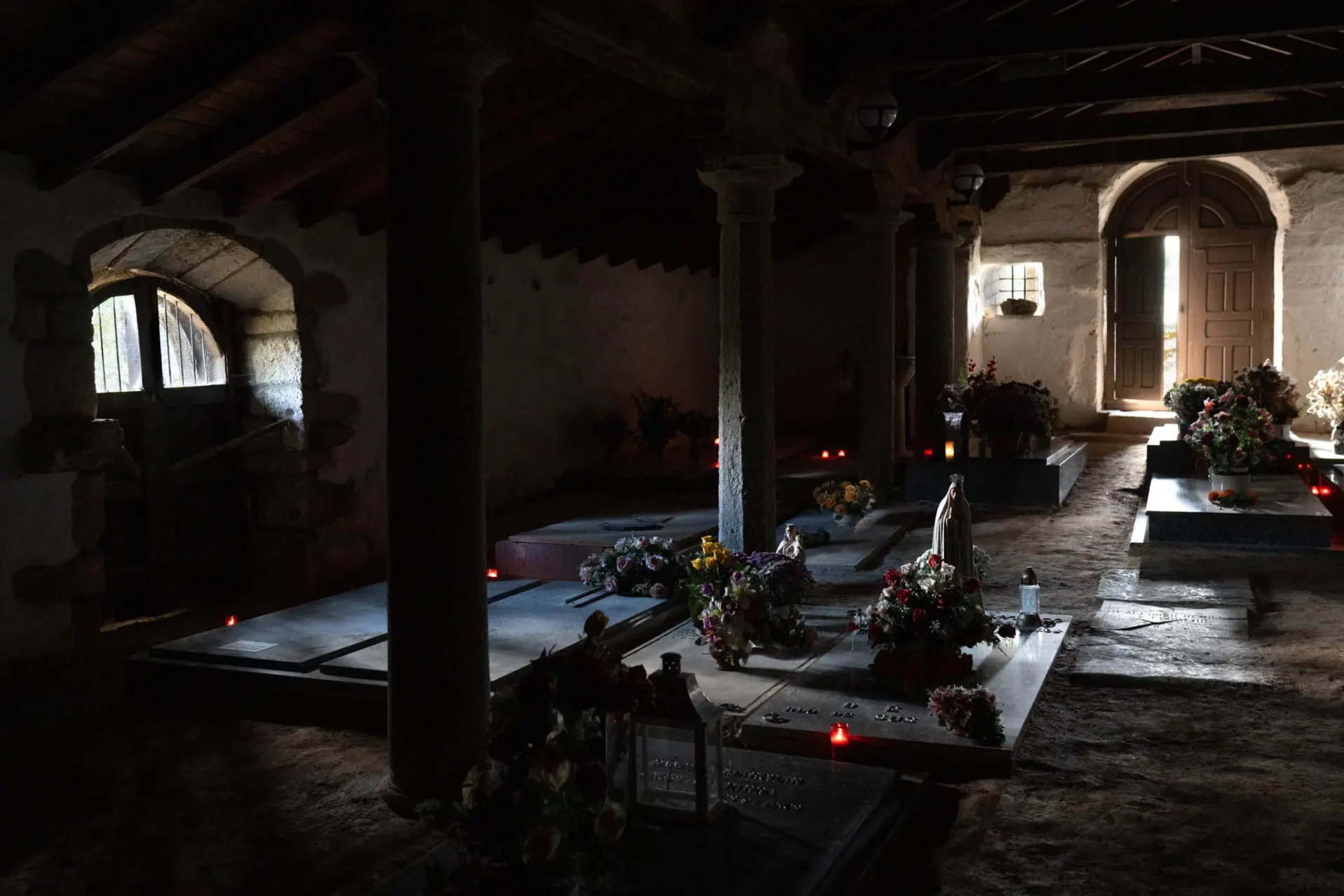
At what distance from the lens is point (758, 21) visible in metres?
7.95

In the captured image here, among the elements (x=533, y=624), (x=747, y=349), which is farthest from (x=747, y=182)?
(x=533, y=624)

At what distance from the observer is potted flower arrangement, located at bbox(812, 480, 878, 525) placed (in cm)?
1109

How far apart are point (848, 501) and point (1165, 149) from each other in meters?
6.54

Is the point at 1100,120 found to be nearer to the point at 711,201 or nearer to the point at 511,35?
the point at 711,201

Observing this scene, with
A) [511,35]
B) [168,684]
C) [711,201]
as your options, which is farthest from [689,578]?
[711,201]

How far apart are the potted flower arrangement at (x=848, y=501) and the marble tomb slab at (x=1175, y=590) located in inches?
110

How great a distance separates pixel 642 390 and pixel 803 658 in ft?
29.2

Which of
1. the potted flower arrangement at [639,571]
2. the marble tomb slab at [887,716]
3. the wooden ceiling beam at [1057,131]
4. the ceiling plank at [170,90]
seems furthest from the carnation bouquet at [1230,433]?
the ceiling plank at [170,90]

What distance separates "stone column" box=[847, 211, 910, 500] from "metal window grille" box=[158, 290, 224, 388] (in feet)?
18.7

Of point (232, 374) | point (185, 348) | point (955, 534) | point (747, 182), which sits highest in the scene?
point (747, 182)

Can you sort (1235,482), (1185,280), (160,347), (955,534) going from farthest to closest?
(1185,280) < (1235,482) < (160,347) < (955,534)

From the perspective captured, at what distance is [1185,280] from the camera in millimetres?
17344

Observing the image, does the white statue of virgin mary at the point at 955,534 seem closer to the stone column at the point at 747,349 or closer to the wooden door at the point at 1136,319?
the stone column at the point at 747,349

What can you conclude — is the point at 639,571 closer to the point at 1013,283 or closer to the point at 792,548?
the point at 792,548
